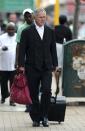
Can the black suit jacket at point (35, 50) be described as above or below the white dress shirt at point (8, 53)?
above

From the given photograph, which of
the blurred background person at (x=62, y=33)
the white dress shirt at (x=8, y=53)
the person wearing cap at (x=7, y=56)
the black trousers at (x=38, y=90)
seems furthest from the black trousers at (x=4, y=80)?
the black trousers at (x=38, y=90)

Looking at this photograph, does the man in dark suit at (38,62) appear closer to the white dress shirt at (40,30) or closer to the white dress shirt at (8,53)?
the white dress shirt at (40,30)

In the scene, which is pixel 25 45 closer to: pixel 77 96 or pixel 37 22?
pixel 37 22

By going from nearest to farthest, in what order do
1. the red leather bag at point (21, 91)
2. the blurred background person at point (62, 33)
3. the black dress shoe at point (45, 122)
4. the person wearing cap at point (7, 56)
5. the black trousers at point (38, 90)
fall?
the red leather bag at point (21, 91) → the black trousers at point (38, 90) → the black dress shoe at point (45, 122) → the person wearing cap at point (7, 56) → the blurred background person at point (62, 33)

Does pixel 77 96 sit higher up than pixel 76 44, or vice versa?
pixel 76 44

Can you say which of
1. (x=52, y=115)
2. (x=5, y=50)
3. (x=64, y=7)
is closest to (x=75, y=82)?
(x=5, y=50)

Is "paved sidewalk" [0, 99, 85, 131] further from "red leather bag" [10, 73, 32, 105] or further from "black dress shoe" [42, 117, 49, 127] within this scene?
"red leather bag" [10, 73, 32, 105]

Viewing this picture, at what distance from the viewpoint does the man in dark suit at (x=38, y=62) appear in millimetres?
12797

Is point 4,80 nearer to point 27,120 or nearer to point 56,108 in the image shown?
point 27,120

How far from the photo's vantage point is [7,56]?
653 inches

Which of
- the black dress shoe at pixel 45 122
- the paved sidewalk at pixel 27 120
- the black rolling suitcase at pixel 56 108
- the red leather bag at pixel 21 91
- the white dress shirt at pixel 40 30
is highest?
the white dress shirt at pixel 40 30

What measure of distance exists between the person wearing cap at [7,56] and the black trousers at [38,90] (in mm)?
3484

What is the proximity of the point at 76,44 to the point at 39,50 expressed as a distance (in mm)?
3586

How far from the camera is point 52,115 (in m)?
13.2
